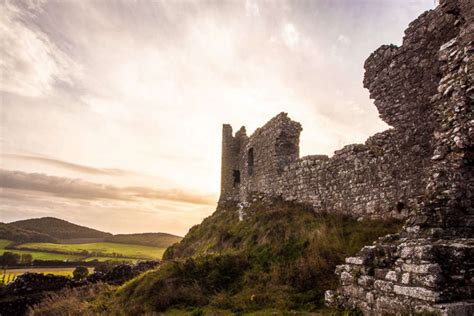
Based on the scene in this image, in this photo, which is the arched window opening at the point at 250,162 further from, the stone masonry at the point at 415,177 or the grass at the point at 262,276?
the grass at the point at 262,276

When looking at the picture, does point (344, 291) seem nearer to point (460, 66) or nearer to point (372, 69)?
point (460, 66)

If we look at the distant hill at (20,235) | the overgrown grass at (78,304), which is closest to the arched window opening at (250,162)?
the overgrown grass at (78,304)

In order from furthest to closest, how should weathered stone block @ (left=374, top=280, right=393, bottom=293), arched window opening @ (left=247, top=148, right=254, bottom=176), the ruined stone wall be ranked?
1. arched window opening @ (left=247, top=148, right=254, bottom=176)
2. the ruined stone wall
3. weathered stone block @ (left=374, top=280, right=393, bottom=293)

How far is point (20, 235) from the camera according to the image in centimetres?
4934

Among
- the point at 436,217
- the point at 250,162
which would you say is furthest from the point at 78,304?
the point at 250,162

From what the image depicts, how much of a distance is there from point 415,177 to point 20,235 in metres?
55.9

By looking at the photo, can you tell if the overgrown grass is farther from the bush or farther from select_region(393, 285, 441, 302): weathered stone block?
select_region(393, 285, 441, 302): weathered stone block

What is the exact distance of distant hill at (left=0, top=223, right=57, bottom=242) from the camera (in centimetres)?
4856

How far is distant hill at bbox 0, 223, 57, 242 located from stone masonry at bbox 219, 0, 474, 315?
159 ft

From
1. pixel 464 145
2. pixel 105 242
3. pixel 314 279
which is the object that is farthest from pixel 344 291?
pixel 105 242

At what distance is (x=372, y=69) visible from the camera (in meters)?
10.9

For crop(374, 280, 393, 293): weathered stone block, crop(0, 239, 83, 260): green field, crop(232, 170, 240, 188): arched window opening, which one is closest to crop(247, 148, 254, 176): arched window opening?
crop(232, 170, 240, 188): arched window opening

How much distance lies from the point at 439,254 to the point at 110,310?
9301mm

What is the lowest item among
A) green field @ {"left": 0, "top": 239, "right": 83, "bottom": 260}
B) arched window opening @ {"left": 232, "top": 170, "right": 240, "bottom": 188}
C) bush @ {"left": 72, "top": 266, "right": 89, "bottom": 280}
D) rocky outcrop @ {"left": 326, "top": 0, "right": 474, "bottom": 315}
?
bush @ {"left": 72, "top": 266, "right": 89, "bottom": 280}
